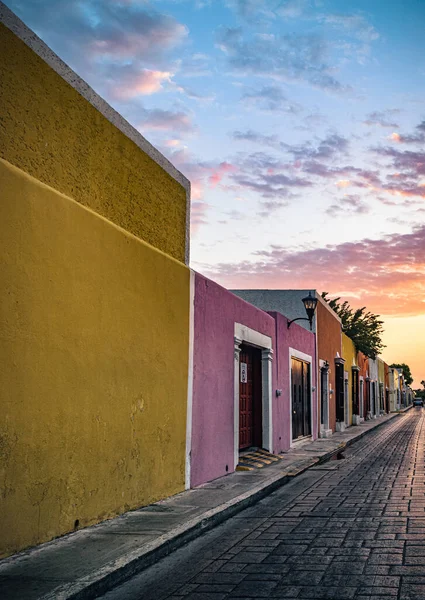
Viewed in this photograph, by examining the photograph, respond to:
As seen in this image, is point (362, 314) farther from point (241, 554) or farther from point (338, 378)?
point (241, 554)

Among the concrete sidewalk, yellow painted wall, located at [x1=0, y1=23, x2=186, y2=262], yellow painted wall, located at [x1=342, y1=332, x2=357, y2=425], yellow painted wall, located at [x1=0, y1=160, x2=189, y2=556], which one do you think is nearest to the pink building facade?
the concrete sidewalk

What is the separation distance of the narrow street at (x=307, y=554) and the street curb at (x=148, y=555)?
0.08 meters

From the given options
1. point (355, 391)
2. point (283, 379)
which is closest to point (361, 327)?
point (355, 391)

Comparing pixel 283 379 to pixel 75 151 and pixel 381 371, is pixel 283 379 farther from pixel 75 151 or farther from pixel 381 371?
pixel 381 371

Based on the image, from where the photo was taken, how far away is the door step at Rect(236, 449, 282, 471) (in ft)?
41.1

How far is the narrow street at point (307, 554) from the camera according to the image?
4.77m

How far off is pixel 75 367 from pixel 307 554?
285 centimetres

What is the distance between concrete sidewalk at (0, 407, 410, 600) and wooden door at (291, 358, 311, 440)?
30.7 feet

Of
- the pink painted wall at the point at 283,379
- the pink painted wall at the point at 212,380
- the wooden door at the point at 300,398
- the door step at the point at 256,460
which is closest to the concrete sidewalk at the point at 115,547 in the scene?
the pink painted wall at the point at 212,380

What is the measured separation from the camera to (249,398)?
575 inches

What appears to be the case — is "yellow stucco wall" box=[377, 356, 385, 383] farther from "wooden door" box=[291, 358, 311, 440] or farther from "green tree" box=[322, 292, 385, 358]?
"wooden door" box=[291, 358, 311, 440]

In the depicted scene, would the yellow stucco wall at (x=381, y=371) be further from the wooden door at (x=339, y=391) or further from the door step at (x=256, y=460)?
the door step at (x=256, y=460)

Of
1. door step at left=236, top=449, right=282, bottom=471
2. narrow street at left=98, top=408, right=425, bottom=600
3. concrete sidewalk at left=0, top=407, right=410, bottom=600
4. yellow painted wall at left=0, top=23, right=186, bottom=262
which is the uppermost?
yellow painted wall at left=0, top=23, right=186, bottom=262

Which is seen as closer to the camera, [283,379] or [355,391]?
[283,379]
